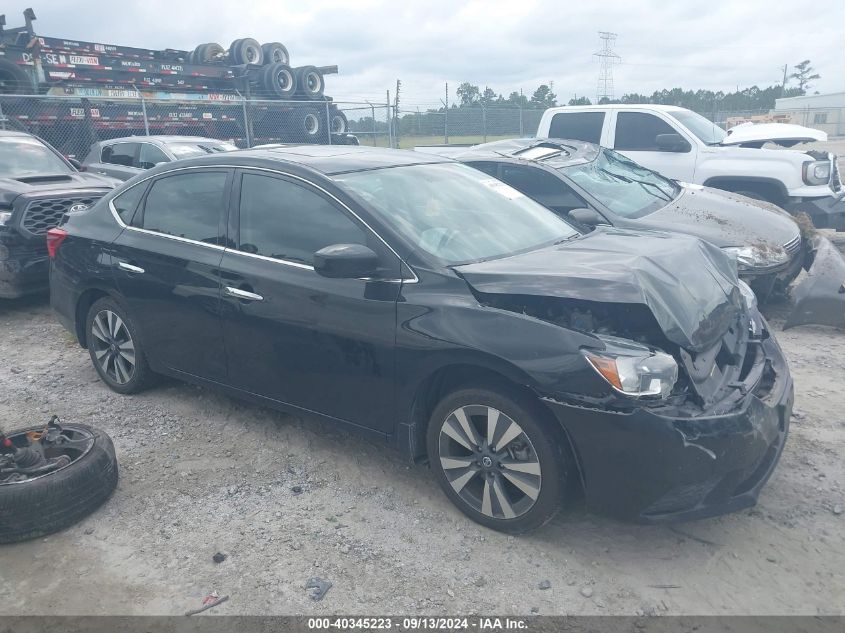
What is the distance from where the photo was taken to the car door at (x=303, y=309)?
11.5 feet

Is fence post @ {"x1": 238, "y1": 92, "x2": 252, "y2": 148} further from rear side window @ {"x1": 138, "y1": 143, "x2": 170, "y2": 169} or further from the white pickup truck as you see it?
the white pickup truck

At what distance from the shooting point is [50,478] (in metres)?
3.35

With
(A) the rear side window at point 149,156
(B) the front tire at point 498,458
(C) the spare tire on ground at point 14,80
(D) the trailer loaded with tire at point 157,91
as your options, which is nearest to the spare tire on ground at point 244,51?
(D) the trailer loaded with tire at point 157,91

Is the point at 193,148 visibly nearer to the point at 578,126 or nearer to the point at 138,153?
the point at 138,153

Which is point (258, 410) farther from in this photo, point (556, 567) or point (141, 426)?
point (556, 567)

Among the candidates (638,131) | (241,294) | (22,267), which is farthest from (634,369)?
(638,131)


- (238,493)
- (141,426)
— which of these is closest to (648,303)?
(238,493)

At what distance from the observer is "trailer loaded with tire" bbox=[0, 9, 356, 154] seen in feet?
48.2

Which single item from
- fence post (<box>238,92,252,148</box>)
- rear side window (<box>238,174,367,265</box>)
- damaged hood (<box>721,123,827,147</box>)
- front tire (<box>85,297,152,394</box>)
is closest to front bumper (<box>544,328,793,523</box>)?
rear side window (<box>238,174,367,265</box>)

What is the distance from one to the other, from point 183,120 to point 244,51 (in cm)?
356

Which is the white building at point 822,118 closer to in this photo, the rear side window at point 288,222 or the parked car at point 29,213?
the parked car at point 29,213

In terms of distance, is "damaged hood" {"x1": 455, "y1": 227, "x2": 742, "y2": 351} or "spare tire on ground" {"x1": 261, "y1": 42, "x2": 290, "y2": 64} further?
"spare tire on ground" {"x1": 261, "y1": 42, "x2": 290, "y2": 64}

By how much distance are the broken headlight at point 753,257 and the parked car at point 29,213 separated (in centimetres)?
623

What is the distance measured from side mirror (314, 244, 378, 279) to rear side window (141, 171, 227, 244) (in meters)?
1.09
